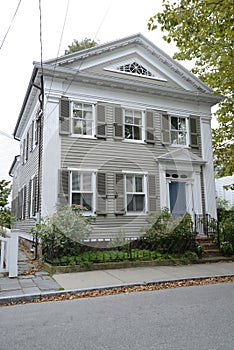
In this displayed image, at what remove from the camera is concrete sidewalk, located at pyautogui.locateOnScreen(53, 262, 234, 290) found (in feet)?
Answer: 21.4

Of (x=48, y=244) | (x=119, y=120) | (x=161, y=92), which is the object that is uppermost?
(x=161, y=92)

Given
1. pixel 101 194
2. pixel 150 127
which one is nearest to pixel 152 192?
pixel 101 194

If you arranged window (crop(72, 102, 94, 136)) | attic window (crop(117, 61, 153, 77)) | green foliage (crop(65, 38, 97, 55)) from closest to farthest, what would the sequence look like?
1. window (crop(72, 102, 94, 136))
2. attic window (crop(117, 61, 153, 77))
3. green foliage (crop(65, 38, 97, 55))

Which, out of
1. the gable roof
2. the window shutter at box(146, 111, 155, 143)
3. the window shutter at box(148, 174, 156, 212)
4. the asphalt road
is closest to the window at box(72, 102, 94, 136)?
the gable roof

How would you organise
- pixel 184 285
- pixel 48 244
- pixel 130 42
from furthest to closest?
pixel 130 42
pixel 48 244
pixel 184 285

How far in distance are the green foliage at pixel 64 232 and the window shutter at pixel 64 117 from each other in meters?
3.37

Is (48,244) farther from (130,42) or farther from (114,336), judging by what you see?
(130,42)

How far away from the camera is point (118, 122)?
11.8 metres

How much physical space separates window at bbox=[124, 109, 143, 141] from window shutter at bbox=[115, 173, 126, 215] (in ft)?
5.95

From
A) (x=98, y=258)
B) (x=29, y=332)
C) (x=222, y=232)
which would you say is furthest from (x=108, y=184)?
(x=29, y=332)

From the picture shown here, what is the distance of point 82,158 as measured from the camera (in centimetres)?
1095

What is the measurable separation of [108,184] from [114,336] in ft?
25.2

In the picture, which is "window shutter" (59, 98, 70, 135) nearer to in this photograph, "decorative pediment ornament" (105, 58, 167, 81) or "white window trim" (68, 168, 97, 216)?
"white window trim" (68, 168, 97, 216)

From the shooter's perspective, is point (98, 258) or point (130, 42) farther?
point (130, 42)
